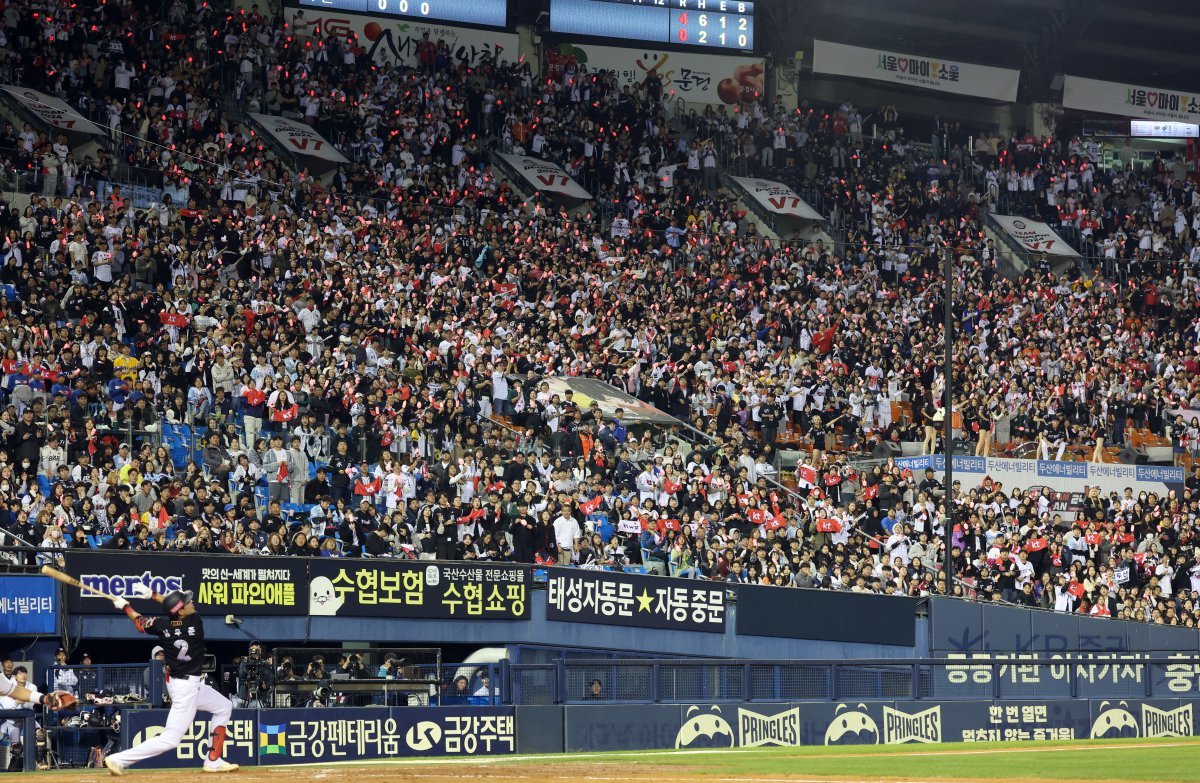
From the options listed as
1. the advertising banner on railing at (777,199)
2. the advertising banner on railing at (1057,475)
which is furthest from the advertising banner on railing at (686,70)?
the advertising banner on railing at (1057,475)

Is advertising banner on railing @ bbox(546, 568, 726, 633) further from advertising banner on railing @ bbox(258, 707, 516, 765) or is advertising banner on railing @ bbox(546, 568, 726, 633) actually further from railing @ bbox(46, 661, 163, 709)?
railing @ bbox(46, 661, 163, 709)

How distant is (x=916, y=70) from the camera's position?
5325 centimetres

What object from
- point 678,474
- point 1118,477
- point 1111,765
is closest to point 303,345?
point 678,474

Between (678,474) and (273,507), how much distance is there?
754cm

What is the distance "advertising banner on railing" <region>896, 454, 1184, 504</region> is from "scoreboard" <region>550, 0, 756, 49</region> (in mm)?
18282

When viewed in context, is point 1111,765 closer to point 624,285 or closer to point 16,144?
point 624,285

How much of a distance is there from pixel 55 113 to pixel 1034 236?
27.8 m

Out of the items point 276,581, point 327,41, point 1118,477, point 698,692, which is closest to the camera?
point 698,692

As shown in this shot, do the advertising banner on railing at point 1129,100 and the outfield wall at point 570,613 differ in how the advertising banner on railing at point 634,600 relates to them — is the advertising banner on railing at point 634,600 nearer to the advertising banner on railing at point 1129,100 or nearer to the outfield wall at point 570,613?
the outfield wall at point 570,613

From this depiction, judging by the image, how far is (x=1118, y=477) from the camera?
3672 centimetres

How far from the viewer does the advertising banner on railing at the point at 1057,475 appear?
113ft

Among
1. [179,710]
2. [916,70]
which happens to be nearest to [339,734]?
[179,710]

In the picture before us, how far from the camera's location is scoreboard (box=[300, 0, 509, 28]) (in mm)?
44531

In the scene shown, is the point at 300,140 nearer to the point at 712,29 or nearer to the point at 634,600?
the point at 712,29
